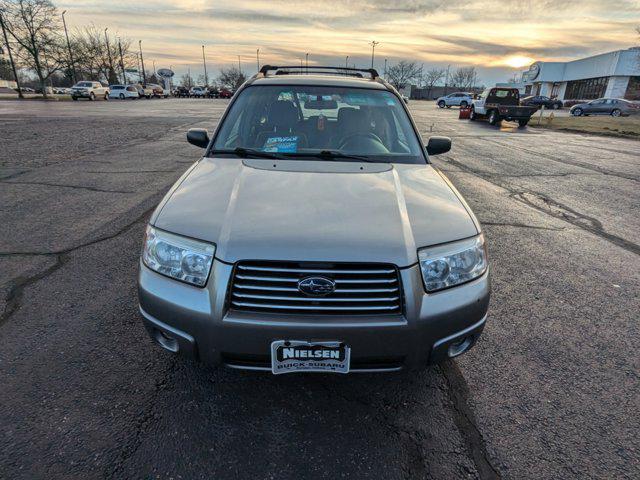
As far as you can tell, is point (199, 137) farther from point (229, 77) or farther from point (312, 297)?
point (229, 77)

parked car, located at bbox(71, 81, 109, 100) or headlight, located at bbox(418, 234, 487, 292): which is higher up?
headlight, located at bbox(418, 234, 487, 292)

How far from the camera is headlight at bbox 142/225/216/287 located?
6.32 ft

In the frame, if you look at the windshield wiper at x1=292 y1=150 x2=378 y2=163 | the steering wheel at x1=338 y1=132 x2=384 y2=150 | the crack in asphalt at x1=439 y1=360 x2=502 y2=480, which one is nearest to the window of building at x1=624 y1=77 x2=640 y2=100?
the steering wheel at x1=338 y1=132 x2=384 y2=150

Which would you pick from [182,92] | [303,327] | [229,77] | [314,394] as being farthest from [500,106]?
[229,77]

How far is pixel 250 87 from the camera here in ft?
12.1

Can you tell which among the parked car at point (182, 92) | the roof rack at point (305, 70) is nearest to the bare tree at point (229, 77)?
the parked car at point (182, 92)

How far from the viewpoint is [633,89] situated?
51.8m

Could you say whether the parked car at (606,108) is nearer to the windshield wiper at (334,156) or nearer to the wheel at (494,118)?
the wheel at (494,118)

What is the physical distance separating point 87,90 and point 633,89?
220 feet

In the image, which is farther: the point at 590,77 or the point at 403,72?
the point at 403,72

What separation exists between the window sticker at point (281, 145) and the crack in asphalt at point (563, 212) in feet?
13.7

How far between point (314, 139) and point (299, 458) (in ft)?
7.50

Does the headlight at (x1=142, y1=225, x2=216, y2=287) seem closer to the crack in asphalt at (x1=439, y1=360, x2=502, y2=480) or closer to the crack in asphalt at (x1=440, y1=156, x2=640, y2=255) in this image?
the crack in asphalt at (x1=439, y1=360, x2=502, y2=480)

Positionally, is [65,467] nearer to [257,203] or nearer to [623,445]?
[257,203]
